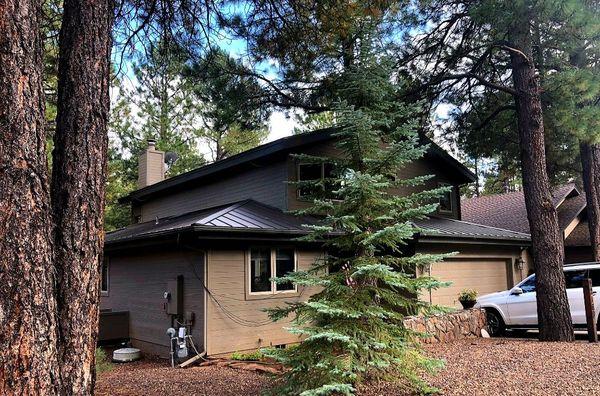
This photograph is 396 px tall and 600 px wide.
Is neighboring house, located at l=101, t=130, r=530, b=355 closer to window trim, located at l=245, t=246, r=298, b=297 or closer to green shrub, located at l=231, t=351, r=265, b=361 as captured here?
window trim, located at l=245, t=246, r=298, b=297

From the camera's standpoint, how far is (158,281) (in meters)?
10.8

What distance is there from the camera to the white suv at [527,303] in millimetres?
→ 10445

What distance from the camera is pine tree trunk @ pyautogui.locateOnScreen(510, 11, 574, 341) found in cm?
926

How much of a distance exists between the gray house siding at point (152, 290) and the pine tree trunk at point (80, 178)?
18.2 feet

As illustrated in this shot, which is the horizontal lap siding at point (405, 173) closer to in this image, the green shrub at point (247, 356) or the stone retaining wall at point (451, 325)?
the green shrub at point (247, 356)

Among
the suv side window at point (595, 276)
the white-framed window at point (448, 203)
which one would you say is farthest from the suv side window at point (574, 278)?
the white-framed window at point (448, 203)

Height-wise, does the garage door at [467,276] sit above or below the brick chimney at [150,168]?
below

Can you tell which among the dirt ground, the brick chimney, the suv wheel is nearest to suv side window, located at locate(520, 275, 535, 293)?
the suv wheel

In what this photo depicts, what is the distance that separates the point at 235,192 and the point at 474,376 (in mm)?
8369

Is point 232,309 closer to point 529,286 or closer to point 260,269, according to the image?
point 260,269

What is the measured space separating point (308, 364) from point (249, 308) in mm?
4863

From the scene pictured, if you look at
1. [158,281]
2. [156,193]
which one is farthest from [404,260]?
[156,193]

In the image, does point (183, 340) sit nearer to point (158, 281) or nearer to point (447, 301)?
point (158, 281)

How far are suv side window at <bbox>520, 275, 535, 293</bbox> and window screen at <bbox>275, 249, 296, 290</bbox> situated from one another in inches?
218
